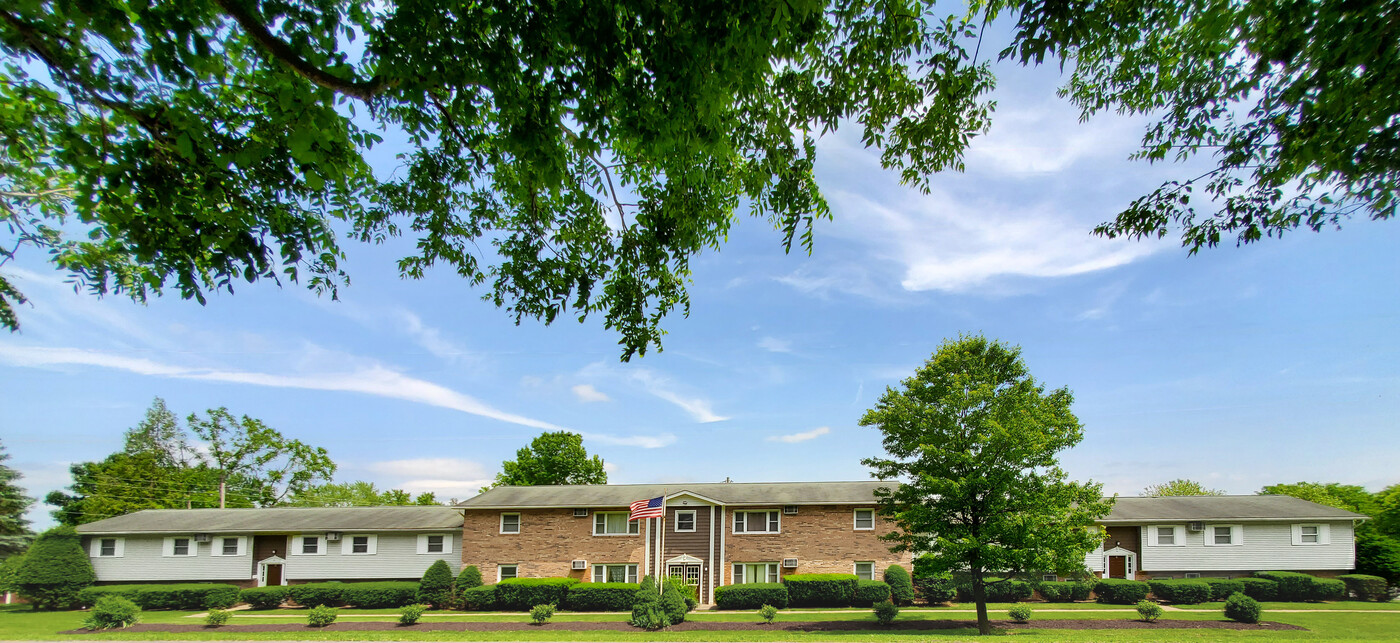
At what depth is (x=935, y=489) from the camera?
66.7ft

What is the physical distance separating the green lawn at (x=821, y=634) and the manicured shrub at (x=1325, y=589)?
533cm

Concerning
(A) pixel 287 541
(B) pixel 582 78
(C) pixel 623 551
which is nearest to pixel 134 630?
(A) pixel 287 541

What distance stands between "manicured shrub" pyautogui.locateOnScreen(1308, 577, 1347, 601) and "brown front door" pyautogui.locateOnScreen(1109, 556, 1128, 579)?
6707mm

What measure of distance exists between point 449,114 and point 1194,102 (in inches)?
319

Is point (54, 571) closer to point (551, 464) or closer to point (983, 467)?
point (551, 464)

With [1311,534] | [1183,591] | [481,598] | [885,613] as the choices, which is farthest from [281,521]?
[1311,534]

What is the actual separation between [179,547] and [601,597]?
23668 mm

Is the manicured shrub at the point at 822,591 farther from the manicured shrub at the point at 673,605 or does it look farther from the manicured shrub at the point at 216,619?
the manicured shrub at the point at 216,619

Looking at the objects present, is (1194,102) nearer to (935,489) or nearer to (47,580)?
(935,489)

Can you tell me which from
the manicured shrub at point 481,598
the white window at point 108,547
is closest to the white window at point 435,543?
the manicured shrub at point 481,598

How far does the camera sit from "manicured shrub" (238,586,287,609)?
28844 millimetres

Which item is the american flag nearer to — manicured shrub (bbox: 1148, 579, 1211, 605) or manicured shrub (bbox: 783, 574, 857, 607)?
manicured shrub (bbox: 783, 574, 857, 607)

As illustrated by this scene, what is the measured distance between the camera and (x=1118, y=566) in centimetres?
3088

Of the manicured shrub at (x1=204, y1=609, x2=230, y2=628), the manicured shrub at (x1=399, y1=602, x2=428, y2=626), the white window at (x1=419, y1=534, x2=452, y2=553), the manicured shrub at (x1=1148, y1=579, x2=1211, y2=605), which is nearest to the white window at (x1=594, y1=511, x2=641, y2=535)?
the white window at (x1=419, y1=534, x2=452, y2=553)
